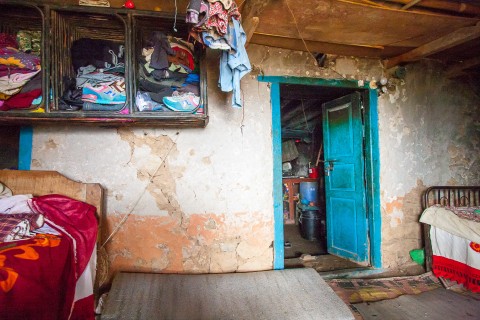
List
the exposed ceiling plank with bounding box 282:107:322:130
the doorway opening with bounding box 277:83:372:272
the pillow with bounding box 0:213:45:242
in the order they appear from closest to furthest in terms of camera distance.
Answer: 1. the pillow with bounding box 0:213:45:242
2. the doorway opening with bounding box 277:83:372:272
3. the exposed ceiling plank with bounding box 282:107:322:130

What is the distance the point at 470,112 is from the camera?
4.05m

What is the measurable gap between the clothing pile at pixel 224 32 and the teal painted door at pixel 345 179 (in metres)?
2.18

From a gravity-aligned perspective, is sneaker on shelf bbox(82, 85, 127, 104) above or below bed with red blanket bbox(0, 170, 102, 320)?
above

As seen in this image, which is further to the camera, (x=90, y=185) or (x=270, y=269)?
(x=270, y=269)

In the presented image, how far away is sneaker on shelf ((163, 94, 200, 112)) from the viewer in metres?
2.39

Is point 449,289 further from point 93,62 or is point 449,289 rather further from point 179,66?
point 93,62

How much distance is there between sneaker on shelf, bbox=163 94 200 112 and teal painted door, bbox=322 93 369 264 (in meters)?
2.41

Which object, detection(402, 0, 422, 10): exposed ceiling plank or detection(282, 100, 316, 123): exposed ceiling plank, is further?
detection(282, 100, 316, 123): exposed ceiling plank

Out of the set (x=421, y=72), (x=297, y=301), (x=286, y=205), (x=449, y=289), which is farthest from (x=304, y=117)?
(x=297, y=301)

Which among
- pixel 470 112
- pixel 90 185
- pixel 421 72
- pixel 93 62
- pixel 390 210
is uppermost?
pixel 421 72

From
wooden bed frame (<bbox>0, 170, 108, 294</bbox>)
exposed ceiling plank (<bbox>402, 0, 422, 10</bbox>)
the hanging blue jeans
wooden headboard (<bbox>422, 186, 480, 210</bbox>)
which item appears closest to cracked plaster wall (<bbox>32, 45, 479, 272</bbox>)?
wooden bed frame (<bbox>0, 170, 108, 294</bbox>)

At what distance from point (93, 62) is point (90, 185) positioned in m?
1.15

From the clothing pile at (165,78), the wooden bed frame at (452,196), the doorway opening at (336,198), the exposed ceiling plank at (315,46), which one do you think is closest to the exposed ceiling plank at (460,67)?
the exposed ceiling plank at (315,46)

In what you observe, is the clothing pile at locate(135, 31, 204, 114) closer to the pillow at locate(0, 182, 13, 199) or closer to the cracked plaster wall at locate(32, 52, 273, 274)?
the cracked plaster wall at locate(32, 52, 273, 274)
